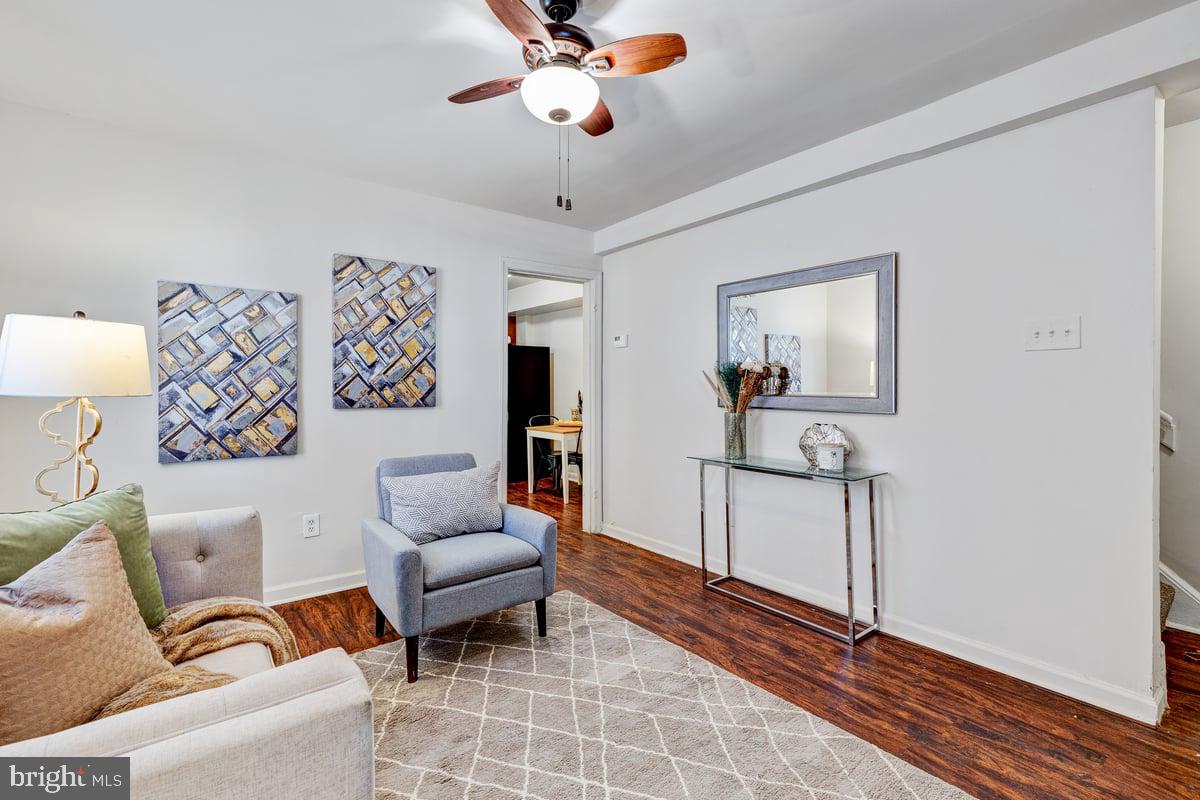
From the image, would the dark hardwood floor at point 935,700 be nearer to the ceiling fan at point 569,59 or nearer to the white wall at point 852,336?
the white wall at point 852,336

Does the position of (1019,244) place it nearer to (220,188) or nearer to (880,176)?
(880,176)

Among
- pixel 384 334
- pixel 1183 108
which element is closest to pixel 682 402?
pixel 384 334

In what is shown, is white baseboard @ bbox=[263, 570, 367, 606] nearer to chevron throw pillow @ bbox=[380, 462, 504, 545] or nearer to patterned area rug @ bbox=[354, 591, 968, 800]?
chevron throw pillow @ bbox=[380, 462, 504, 545]

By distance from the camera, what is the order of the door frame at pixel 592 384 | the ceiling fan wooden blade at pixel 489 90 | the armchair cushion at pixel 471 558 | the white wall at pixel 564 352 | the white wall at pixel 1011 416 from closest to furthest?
the ceiling fan wooden blade at pixel 489 90
the white wall at pixel 1011 416
the armchair cushion at pixel 471 558
the door frame at pixel 592 384
the white wall at pixel 564 352

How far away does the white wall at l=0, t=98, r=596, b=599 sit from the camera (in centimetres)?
239

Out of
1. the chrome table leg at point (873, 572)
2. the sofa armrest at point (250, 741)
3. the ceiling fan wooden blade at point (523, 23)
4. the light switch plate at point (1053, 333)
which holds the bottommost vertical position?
the chrome table leg at point (873, 572)

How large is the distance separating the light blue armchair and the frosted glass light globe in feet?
5.56

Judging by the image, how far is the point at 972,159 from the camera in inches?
91.4

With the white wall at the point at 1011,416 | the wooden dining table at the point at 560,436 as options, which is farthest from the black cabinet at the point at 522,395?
the white wall at the point at 1011,416

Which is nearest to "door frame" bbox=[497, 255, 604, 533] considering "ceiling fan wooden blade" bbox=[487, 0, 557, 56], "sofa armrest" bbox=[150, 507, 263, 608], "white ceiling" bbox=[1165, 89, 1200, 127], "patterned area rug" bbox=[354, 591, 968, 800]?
"patterned area rug" bbox=[354, 591, 968, 800]

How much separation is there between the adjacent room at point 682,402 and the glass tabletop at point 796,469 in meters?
0.06

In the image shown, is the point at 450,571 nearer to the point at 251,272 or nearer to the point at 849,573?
the point at 849,573

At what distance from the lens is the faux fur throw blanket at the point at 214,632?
51.0 inches

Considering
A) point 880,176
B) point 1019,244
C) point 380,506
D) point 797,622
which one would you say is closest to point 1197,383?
point 1019,244
